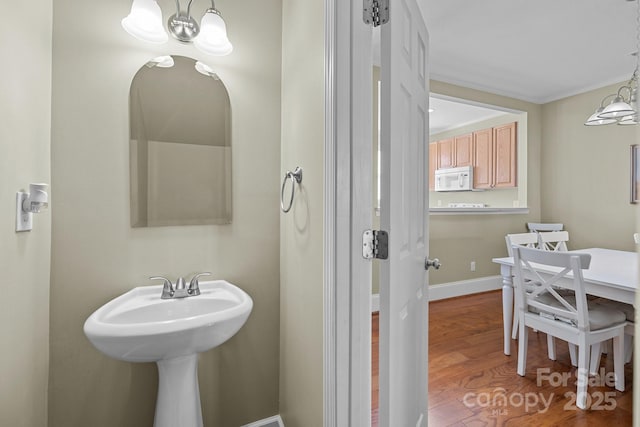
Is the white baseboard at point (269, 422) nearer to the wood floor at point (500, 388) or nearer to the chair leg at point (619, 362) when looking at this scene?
the wood floor at point (500, 388)

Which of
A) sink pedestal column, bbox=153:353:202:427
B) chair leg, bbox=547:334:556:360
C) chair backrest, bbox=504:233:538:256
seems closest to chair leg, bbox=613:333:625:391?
chair leg, bbox=547:334:556:360

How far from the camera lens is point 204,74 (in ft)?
4.69

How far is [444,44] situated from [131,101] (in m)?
2.70

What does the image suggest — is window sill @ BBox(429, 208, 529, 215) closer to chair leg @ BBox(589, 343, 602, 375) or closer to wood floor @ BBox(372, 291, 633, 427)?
wood floor @ BBox(372, 291, 633, 427)

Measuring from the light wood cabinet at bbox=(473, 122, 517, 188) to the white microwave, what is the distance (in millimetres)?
84

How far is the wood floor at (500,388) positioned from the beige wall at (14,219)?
151cm

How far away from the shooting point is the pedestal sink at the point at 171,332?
0.95 m

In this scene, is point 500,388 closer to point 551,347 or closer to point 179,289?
point 551,347

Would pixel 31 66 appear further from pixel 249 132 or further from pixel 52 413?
pixel 52 413

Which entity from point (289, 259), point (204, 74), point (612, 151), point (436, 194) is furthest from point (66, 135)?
point (436, 194)

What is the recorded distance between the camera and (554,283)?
5.89 ft

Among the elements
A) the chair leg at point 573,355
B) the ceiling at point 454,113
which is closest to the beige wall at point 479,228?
the ceiling at point 454,113

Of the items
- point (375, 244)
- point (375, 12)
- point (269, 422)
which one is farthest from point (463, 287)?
point (375, 12)

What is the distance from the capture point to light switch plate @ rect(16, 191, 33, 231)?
95 cm
